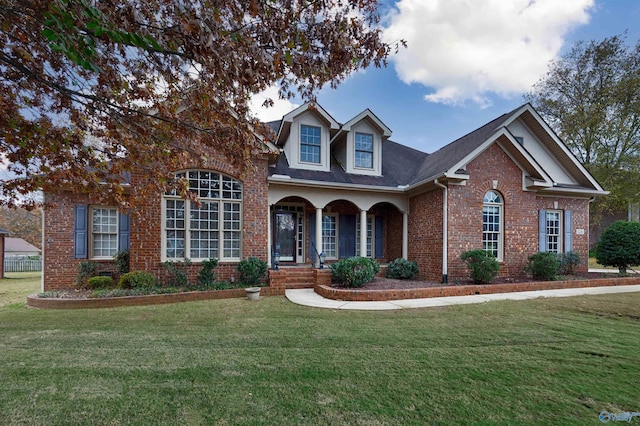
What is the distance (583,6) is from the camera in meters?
12.9

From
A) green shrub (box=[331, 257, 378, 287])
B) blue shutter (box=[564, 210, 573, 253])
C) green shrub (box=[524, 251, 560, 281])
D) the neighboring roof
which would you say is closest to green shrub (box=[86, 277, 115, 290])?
green shrub (box=[331, 257, 378, 287])

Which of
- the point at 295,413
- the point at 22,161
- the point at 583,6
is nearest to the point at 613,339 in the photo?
the point at 295,413

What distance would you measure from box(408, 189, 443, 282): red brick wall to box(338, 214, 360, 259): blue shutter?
2.44m

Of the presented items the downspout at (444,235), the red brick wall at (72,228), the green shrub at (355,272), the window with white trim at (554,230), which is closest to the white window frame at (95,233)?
the red brick wall at (72,228)

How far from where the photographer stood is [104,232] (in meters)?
10.6

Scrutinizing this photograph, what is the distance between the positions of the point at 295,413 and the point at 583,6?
18.5 m

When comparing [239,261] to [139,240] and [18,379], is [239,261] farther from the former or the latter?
[18,379]

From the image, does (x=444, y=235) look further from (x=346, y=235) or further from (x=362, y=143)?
(x=362, y=143)

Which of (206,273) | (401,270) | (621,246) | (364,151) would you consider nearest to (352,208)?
(364,151)

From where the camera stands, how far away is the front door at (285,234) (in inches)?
496

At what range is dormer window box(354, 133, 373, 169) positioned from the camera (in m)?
12.8

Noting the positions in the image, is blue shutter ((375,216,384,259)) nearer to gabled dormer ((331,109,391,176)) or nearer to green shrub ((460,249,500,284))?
gabled dormer ((331,109,391,176))

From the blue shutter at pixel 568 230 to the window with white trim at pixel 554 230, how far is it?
193 millimetres

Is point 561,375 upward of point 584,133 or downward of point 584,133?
downward
